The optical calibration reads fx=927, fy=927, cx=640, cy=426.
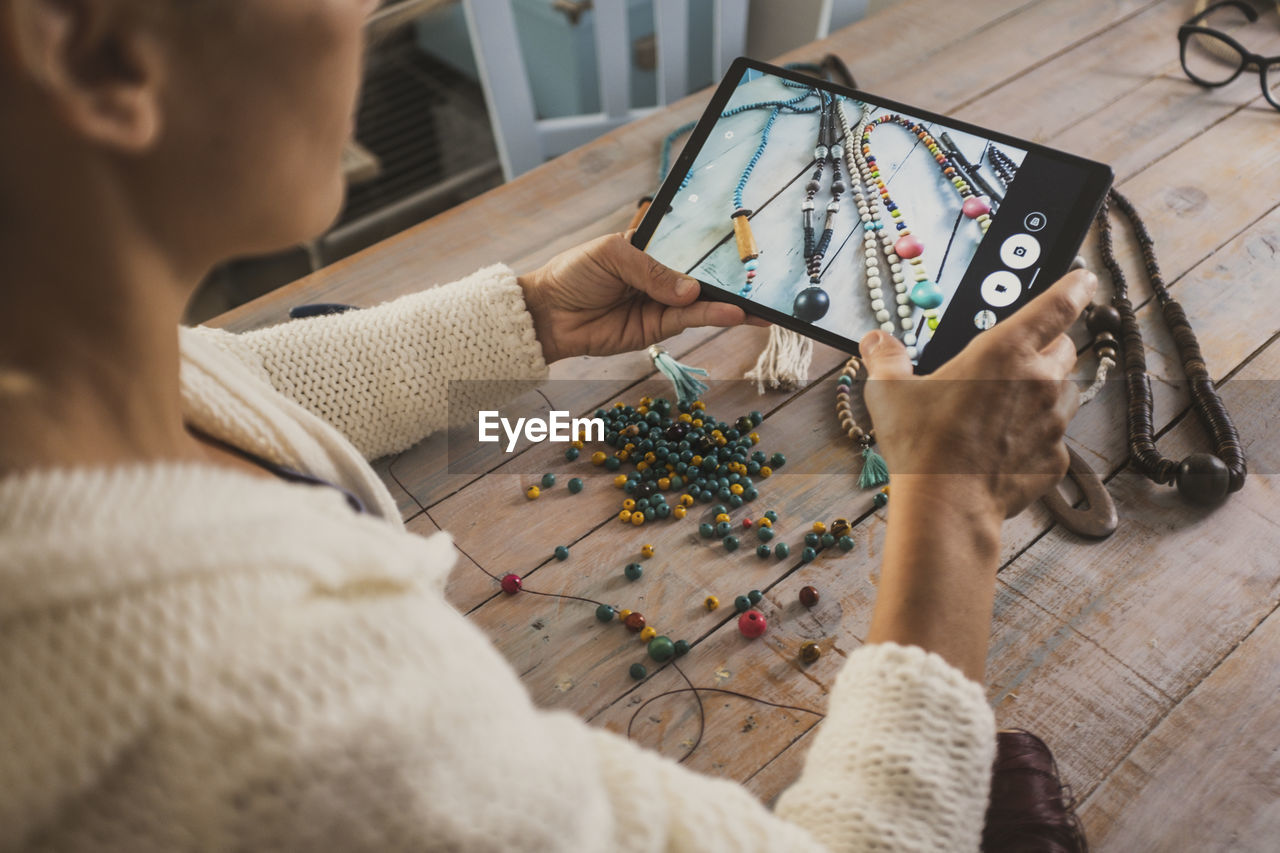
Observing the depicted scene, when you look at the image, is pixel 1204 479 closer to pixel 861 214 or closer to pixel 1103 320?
pixel 1103 320

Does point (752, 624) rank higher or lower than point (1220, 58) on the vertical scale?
lower

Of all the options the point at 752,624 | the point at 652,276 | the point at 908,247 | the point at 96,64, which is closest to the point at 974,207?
the point at 908,247

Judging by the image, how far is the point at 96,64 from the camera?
0.31 meters

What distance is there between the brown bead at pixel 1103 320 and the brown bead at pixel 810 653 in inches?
18.8

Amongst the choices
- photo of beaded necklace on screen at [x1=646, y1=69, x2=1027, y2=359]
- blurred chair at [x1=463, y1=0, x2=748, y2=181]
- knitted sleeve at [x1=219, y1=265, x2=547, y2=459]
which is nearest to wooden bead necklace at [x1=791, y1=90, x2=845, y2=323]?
photo of beaded necklace on screen at [x1=646, y1=69, x2=1027, y2=359]

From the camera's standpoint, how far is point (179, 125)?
1.12 ft

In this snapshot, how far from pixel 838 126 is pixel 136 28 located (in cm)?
68

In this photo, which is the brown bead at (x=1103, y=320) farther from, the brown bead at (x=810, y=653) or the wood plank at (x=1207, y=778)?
the brown bead at (x=810, y=653)

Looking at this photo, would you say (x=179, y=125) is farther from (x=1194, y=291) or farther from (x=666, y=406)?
(x=1194, y=291)

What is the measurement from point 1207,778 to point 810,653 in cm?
28

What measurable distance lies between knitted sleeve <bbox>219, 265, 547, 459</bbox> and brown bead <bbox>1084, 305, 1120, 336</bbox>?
557 mm

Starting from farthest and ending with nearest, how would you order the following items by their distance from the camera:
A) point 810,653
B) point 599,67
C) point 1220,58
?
point 599,67 → point 1220,58 → point 810,653

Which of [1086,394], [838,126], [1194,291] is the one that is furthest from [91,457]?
[1194,291]

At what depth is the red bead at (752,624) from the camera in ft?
2.37
